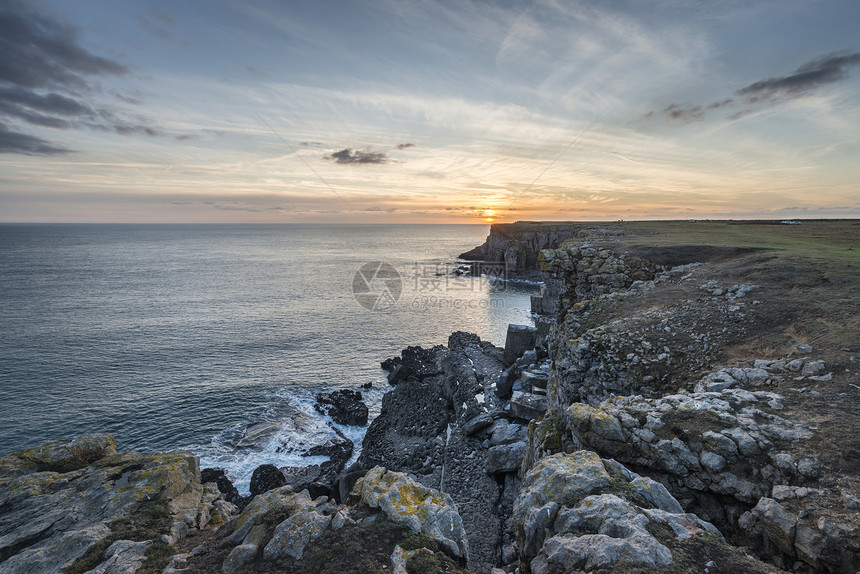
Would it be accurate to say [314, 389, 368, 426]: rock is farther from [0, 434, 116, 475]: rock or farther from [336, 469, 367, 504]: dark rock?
[0, 434, 116, 475]: rock

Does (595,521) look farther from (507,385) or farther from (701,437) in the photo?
(507,385)

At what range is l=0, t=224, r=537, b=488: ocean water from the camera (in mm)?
27641

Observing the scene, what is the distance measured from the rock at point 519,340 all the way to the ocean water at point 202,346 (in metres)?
13.4

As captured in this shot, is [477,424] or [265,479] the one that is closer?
[477,424]

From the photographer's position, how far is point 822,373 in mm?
8031

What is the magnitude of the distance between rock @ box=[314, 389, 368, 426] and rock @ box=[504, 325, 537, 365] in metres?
14.3

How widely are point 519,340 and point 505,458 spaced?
16.5 metres

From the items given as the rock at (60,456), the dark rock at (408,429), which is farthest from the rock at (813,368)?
the dark rock at (408,429)

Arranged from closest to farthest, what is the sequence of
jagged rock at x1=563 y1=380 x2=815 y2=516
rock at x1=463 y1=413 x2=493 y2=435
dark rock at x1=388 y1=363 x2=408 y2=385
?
jagged rock at x1=563 y1=380 x2=815 y2=516, rock at x1=463 y1=413 x2=493 y2=435, dark rock at x1=388 y1=363 x2=408 y2=385

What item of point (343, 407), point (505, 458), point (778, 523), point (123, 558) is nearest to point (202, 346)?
point (343, 407)

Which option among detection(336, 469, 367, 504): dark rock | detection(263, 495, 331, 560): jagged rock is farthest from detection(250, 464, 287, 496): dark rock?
detection(263, 495, 331, 560): jagged rock

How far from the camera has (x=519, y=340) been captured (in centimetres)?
3316

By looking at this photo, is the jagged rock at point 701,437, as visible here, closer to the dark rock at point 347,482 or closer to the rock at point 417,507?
the rock at point 417,507

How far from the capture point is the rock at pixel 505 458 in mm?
17469
